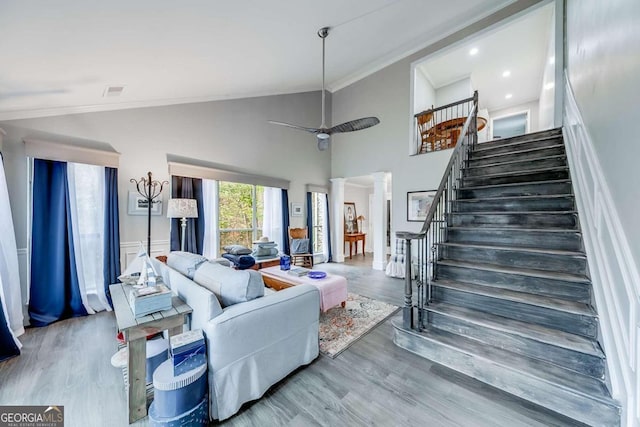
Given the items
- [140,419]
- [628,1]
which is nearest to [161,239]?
[140,419]

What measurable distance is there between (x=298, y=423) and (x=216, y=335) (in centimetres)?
77

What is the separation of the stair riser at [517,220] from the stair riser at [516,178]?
2.30 feet

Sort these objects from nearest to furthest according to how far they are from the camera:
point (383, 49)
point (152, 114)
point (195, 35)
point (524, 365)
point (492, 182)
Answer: point (524, 365)
point (195, 35)
point (492, 182)
point (152, 114)
point (383, 49)

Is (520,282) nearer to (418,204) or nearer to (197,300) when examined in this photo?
(197,300)

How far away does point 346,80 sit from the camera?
6.44m

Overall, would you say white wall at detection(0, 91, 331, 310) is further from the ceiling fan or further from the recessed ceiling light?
the ceiling fan

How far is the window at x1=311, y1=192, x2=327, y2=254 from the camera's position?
6555 millimetres

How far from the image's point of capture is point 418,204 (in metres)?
5.08

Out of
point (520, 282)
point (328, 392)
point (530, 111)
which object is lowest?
point (328, 392)

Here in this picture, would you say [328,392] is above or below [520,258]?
below

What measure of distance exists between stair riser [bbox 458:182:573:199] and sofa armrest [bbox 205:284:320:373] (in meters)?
2.63

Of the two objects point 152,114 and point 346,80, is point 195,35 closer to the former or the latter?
point 152,114

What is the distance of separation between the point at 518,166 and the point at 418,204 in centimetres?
194

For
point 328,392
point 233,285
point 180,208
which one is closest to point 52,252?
point 180,208
